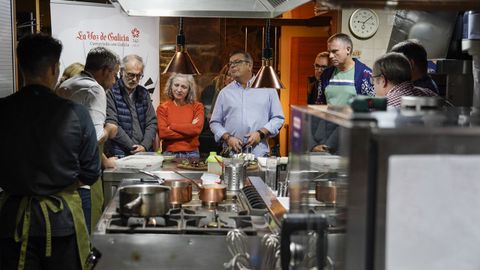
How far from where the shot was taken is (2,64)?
4.43 meters

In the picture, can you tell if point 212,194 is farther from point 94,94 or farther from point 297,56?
point 297,56

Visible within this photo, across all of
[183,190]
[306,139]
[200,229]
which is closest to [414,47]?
[183,190]

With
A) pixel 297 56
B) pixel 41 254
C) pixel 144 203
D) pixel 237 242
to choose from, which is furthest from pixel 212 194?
pixel 297 56

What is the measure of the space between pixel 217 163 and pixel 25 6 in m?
3.70

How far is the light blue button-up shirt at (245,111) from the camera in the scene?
17.4 feet

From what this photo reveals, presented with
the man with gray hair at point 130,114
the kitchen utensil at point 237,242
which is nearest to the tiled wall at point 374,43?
the man with gray hair at point 130,114

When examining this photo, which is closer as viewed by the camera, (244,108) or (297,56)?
(244,108)

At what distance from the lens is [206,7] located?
3734mm

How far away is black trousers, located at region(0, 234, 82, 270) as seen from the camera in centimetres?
285

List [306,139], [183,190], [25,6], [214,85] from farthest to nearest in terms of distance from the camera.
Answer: [214,85]
[25,6]
[183,190]
[306,139]

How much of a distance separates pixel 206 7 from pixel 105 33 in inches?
103

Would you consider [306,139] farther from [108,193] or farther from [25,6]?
[25,6]

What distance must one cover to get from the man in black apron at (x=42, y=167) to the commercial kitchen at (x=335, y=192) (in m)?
0.27

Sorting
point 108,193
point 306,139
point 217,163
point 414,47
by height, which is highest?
point 414,47
